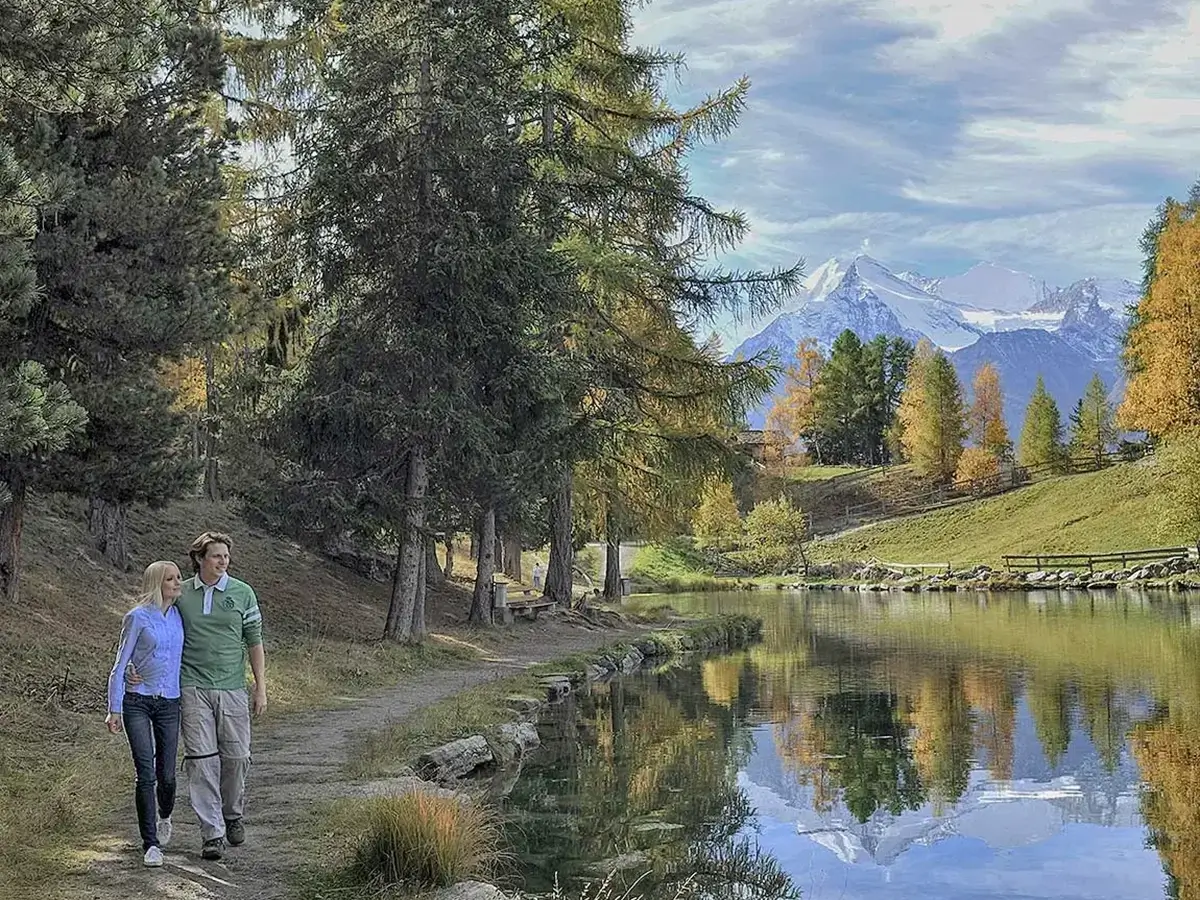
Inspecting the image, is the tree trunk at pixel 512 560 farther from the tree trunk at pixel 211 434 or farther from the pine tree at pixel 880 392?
the pine tree at pixel 880 392

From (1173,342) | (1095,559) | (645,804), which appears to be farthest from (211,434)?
(1095,559)

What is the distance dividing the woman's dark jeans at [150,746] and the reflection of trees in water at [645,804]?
2.61 m

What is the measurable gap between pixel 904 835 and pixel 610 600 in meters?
25.6

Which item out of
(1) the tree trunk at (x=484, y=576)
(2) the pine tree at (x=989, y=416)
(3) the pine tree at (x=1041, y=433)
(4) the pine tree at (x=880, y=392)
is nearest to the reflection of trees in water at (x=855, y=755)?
(1) the tree trunk at (x=484, y=576)

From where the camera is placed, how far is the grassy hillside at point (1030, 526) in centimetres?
5403

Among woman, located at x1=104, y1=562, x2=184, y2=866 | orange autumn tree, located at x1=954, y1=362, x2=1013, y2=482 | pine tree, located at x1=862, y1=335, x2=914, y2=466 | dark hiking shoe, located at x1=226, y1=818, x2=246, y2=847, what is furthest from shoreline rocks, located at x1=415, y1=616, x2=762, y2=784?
pine tree, located at x1=862, y1=335, x2=914, y2=466

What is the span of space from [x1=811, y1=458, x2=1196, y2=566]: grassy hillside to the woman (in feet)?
155

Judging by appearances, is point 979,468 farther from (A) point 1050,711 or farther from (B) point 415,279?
(B) point 415,279

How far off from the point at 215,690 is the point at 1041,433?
8095 cm

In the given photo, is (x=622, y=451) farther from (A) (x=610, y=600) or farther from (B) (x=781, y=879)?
(B) (x=781, y=879)

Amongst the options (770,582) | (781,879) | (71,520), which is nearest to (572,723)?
(781,879)

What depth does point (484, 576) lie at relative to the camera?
974 inches

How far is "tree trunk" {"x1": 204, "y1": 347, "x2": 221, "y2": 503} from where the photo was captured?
22.7 meters

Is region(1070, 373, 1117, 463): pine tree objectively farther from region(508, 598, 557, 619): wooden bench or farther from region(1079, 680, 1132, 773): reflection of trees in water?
region(1079, 680, 1132, 773): reflection of trees in water
